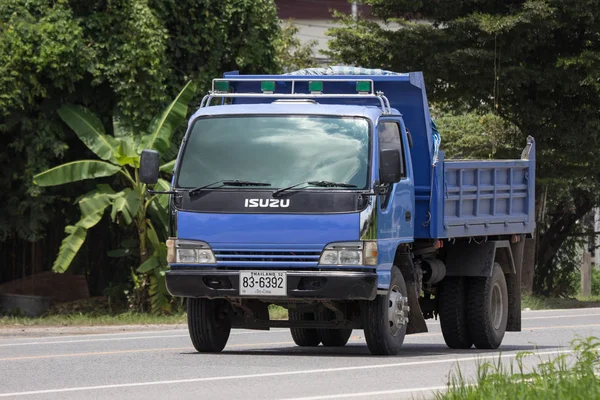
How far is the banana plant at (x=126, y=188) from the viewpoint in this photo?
2141cm

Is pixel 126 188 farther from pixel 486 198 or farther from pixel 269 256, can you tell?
pixel 269 256

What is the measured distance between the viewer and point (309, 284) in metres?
12.5

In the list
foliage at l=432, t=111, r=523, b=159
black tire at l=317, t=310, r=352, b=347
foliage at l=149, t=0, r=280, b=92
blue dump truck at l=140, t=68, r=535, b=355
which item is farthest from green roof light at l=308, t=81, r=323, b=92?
foliage at l=432, t=111, r=523, b=159

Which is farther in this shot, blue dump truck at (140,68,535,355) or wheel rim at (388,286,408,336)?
wheel rim at (388,286,408,336)

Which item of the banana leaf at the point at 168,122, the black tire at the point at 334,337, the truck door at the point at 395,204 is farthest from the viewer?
the banana leaf at the point at 168,122

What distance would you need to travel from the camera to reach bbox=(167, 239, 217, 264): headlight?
501 inches

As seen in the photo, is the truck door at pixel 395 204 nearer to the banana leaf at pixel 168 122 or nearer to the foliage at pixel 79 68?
the banana leaf at pixel 168 122

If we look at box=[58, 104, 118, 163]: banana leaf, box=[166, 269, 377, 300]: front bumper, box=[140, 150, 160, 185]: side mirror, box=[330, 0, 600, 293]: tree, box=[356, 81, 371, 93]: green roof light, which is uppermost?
box=[330, 0, 600, 293]: tree

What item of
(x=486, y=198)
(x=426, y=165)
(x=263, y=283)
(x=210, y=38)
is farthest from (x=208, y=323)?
(x=210, y=38)

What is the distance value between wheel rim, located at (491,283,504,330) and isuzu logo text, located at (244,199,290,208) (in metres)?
3.77

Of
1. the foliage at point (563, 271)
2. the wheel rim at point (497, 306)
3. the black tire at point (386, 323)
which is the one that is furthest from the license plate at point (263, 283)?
the foliage at point (563, 271)

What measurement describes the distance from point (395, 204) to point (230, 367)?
2362 mm

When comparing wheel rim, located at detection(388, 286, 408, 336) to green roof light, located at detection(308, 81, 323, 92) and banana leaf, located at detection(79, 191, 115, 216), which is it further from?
banana leaf, located at detection(79, 191, 115, 216)

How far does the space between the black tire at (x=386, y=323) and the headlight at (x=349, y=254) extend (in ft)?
1.99
